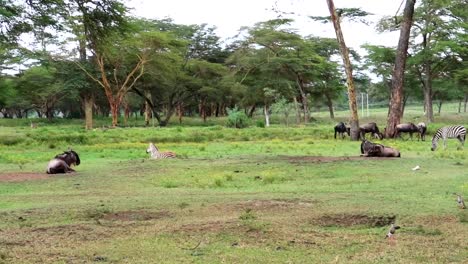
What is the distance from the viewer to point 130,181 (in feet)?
41.2

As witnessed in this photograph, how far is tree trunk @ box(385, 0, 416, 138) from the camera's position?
2620cm

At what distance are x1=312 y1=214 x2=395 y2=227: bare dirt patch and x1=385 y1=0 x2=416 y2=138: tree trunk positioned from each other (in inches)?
803

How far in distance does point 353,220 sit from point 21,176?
9153 millimetres

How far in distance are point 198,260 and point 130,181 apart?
23.1 feet

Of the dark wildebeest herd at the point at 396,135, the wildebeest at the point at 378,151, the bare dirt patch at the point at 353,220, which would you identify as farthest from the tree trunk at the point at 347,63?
the bare dirt patch at the point at 353,220

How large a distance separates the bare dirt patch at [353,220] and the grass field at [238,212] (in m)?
0.01

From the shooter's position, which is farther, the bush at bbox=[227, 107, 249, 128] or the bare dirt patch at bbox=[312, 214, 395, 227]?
the bush at bbox=[227, 107, 249, 128]

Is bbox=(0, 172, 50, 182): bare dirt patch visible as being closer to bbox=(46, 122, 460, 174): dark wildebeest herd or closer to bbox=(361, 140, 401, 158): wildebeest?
bbox=(46, 122, 460, 174): dark wildebeest herd

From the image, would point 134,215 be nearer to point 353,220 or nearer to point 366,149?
point 353,220

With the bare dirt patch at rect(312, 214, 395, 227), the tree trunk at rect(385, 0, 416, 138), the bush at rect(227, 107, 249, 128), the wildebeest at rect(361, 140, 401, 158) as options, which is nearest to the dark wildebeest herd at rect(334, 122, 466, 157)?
the wildebeest at rect(361, 140, 401, 158)

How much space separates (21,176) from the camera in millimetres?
13812

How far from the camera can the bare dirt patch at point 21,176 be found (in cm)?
1320

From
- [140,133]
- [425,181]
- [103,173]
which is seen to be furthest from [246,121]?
[425,181]

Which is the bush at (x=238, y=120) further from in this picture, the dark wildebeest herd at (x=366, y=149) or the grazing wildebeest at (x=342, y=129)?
the grazing wildebeest at (x=342, y=129)
